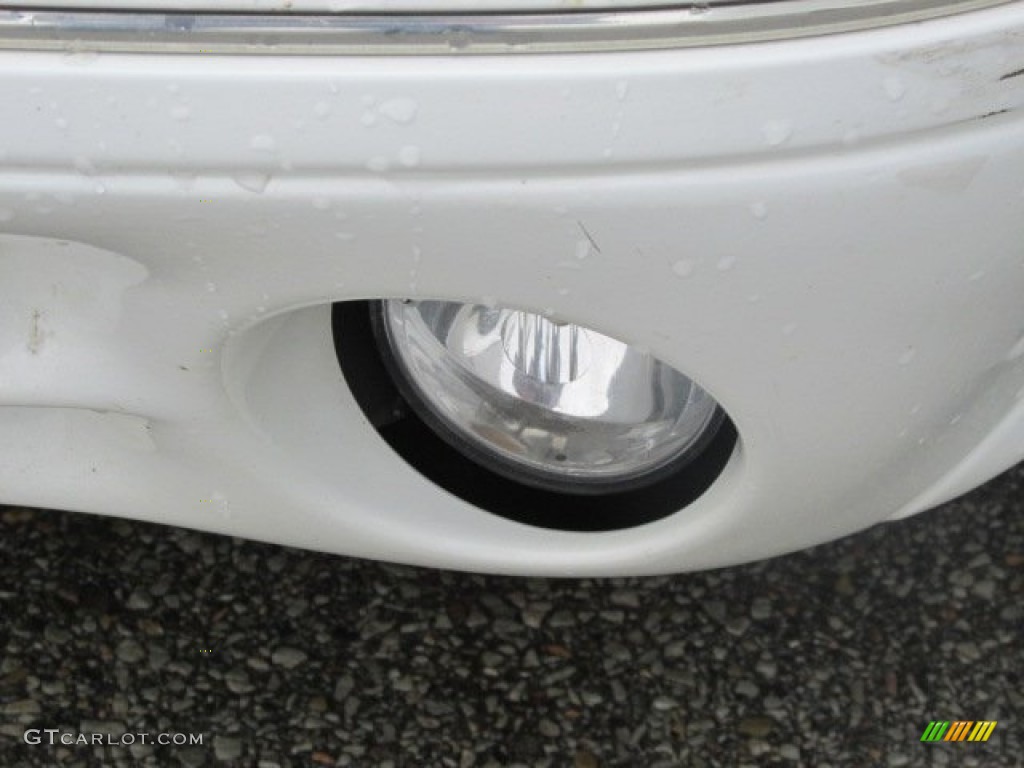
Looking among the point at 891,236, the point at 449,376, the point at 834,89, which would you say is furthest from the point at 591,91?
the point at 449,376

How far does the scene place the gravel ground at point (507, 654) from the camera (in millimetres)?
1909

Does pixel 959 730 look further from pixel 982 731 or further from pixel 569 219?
pixel 569 219

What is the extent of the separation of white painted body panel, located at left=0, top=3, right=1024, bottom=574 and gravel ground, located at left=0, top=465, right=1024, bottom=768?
59 cm

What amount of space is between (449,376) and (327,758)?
628 mm

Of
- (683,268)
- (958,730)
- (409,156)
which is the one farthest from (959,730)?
(409,156)

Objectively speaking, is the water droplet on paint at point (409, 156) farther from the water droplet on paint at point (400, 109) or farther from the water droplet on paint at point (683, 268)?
the water droplet on paint at point (683, 268)

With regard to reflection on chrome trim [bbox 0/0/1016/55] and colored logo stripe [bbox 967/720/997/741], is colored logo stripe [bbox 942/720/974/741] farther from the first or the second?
reflection on chrome trim [bbox 0/0/1016/55]

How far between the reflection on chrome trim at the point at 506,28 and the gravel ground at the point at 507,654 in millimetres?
1138

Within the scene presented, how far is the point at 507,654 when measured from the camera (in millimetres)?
2010

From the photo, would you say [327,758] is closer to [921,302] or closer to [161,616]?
[161,616]

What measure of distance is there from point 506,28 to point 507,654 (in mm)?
1159

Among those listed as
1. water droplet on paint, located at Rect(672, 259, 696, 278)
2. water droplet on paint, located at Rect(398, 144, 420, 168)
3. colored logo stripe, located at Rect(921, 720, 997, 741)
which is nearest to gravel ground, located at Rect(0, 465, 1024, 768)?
colored logo stripe, located at Rect(921, 720, 997, 741)

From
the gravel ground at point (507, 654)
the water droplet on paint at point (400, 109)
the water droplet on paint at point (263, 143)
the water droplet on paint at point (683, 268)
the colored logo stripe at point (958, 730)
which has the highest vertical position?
the water droplet on paint at point (400, 109)

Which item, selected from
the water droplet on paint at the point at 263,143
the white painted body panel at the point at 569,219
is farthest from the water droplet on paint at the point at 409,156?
the water droplet on paint at the point at 263,143
